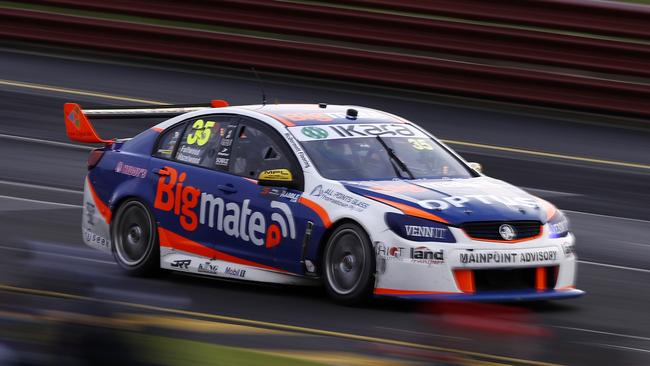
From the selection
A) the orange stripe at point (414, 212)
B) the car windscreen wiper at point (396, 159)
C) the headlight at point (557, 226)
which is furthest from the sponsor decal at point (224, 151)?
the headlight at point (557, 226)

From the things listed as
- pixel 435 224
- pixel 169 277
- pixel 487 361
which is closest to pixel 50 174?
pixel 169 277

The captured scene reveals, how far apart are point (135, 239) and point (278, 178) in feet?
5.49

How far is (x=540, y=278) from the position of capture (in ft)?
28.5

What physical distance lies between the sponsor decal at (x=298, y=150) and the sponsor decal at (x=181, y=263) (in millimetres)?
1221

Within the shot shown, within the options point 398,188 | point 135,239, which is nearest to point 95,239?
point 135,239

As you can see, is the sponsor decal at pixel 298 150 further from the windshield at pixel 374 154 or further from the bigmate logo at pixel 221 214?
the bigmate logo at pixel 221 214

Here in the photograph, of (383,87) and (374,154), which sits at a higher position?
(383,87)

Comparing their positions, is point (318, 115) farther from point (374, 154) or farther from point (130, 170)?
point (130, 170)

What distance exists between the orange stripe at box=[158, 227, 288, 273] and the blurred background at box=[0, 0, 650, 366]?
9.3 inches

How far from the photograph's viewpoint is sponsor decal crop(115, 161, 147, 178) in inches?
402

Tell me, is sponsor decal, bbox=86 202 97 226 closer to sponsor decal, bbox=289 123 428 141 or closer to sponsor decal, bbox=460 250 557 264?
sponsor decal, bbox=289 123 428 141

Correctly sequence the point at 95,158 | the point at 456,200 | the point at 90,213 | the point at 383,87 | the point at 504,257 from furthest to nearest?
the point at 383,87
the point at 95,158
the point at 90,213
the point at 456,200
the point at 504,257

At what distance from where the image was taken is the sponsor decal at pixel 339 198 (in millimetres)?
8586

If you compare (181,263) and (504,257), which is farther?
(181,263)
